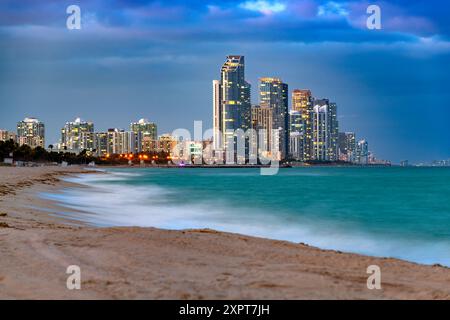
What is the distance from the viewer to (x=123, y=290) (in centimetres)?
720

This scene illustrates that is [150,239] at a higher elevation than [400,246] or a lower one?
higher

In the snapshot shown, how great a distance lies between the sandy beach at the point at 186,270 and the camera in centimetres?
724

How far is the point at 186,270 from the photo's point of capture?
338 inches

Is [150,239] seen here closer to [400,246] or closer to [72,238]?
[72,238]

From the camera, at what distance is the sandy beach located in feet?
23.7

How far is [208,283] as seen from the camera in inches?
301

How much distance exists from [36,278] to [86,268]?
0.89 meters

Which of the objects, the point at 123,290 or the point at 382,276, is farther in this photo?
the point at 382,276

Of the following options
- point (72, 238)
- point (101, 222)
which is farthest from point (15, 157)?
point (72, 238)

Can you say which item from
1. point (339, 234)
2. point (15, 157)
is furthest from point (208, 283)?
point (15, 157)
